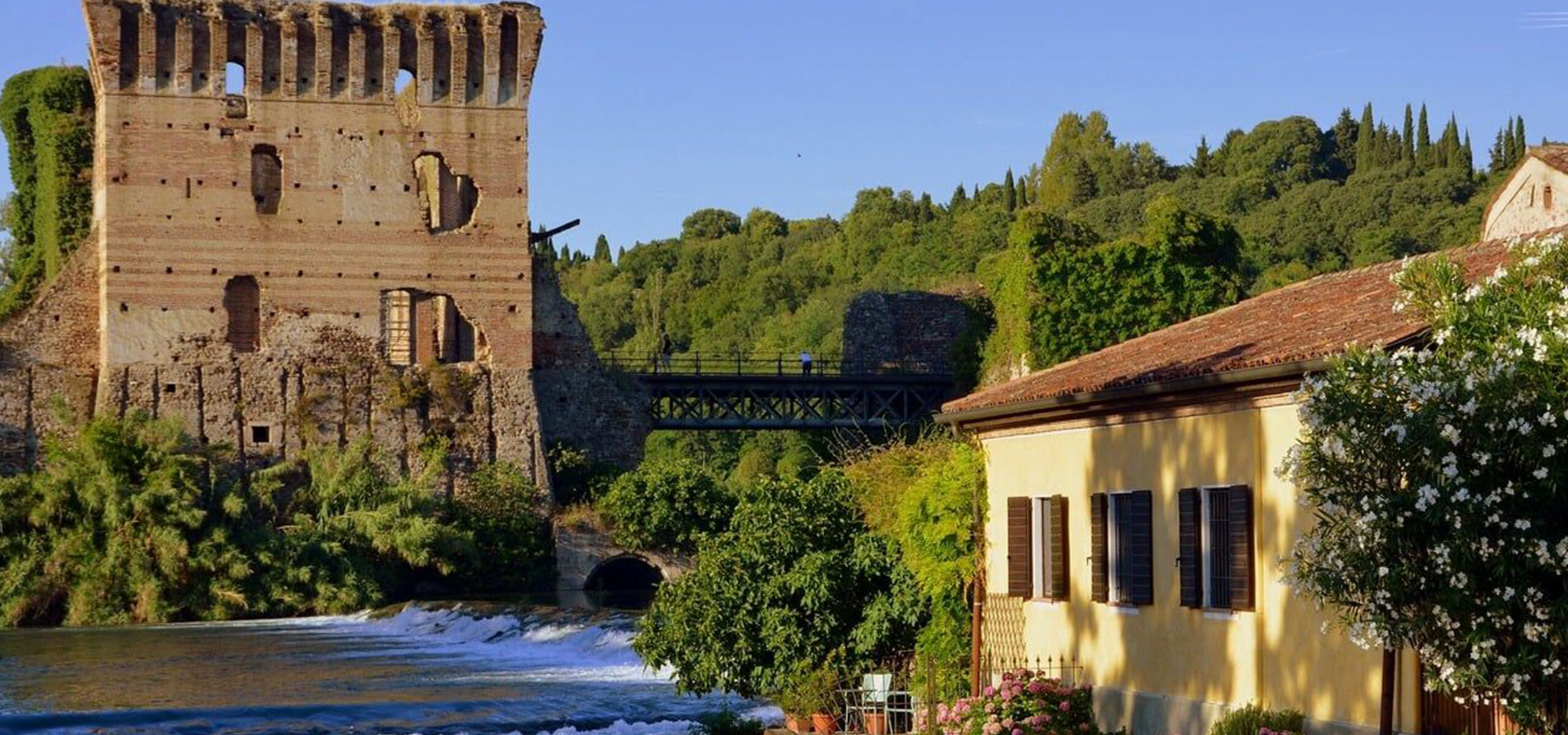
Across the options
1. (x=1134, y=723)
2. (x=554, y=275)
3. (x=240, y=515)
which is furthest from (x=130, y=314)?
(x=1134, y=723)

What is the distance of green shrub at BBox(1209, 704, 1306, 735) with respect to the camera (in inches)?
544

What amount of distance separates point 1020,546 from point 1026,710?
1.89 m

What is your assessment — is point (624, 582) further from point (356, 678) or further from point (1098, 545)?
point (1098, 545)

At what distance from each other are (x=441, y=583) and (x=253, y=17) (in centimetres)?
1189

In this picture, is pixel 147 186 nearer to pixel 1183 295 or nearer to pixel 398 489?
pixel 398 489

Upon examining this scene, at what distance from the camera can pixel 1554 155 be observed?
29000 mm

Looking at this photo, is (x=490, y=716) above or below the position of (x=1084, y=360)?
below

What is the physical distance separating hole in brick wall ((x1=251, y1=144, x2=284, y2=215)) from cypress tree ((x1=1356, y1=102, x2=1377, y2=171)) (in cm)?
6034

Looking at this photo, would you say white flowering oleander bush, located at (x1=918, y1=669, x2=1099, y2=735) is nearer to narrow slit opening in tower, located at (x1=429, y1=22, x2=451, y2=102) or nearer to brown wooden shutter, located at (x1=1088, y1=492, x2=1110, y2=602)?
brown wooden shutter, located at (x1=1088, y1=492, x2=1110, y2=602)

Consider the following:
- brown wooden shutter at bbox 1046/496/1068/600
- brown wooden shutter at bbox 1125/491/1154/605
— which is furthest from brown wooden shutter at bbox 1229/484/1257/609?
brown wooden shutter at bbox 1046/496/1068/600

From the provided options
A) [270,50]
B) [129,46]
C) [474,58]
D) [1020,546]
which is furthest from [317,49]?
[1020,546]

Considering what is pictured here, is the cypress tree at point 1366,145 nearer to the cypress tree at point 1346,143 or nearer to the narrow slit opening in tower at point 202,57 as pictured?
the cypress tree at point 1346,143

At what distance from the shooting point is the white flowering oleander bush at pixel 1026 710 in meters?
15.8

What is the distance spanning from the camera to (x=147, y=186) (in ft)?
149
